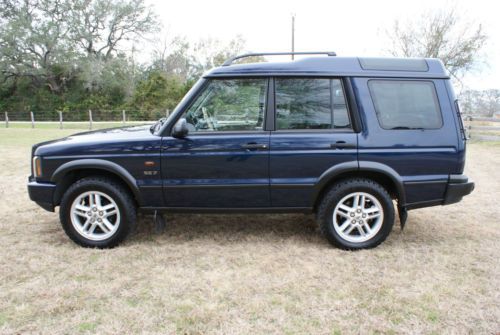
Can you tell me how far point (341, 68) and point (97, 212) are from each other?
8.99 feet

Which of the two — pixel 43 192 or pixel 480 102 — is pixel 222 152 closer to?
pixel 43 192

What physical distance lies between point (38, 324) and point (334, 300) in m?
2.05

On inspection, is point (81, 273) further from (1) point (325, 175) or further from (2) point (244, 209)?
(1) point (325, 175)

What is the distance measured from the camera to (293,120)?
11.8 feet

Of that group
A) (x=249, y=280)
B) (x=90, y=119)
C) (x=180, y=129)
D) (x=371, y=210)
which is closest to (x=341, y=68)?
(x=371, y=210)

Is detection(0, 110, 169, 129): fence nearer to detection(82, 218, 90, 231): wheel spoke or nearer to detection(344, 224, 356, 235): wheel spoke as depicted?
detection(82, 218, 90, 231): wheel spoke

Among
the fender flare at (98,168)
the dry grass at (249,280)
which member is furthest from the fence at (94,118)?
the dry grass at (249,280)

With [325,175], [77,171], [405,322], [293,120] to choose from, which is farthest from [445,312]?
[77,171]

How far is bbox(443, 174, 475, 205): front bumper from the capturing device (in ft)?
11.9

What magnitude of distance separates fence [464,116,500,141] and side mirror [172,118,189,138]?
13.3 metres

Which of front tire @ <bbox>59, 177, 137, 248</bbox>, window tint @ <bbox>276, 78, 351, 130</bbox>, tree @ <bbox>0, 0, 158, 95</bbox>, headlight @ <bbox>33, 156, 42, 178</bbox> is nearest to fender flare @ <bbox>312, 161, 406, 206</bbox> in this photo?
window tint @ <bbox>276, 78, 351, 130</bbox>

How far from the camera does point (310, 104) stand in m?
3.60

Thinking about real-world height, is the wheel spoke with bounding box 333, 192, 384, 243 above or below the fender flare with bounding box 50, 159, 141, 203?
below

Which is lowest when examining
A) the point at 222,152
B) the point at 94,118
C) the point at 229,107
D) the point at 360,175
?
the point at 360,175
